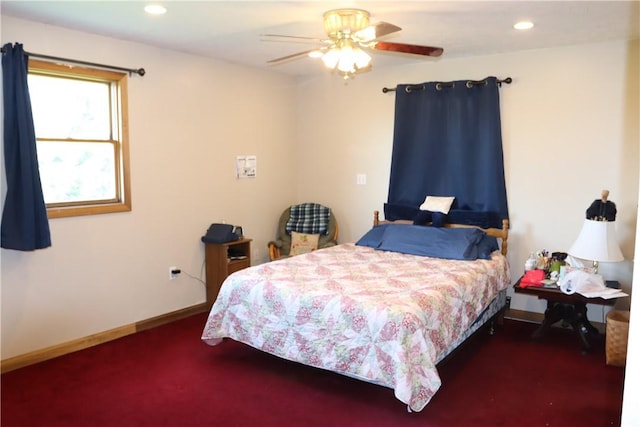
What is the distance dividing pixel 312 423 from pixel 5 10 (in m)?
3.14

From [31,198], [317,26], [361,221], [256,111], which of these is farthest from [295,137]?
[31,198]

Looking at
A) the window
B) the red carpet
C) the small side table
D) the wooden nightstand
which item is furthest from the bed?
the window

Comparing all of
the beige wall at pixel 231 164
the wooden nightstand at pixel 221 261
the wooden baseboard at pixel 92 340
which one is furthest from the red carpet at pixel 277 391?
the wooden nightstand at pixel 221 261

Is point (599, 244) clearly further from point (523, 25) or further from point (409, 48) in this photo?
point (409, 48)

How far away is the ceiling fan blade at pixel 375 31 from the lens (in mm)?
2827

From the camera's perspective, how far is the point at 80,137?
3840 mm

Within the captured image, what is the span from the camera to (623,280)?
4.02 meters

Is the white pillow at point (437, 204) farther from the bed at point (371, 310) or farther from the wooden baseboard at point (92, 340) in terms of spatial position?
the wooden baseboard at point (92, 340)

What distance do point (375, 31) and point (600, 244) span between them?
222 cm

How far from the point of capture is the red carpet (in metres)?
2.78

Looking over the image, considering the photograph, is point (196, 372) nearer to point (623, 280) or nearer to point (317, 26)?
point (317, 26)

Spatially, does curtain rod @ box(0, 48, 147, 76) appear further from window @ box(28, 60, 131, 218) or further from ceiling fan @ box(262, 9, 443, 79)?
ceiling fan @ box(262, 9, 443, 79)

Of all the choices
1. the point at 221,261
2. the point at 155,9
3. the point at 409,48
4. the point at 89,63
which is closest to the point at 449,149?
the point at 409,48

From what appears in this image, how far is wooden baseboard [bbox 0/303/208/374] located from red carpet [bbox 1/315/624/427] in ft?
0.25
